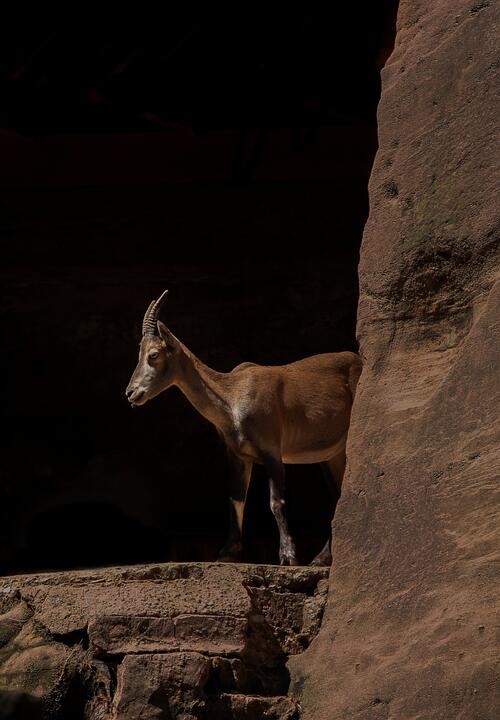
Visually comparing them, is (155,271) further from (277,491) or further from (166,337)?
(277,491)

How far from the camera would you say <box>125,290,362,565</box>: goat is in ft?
26.8

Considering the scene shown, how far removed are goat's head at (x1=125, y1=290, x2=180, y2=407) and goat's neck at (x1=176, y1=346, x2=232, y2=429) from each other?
0.09 meters

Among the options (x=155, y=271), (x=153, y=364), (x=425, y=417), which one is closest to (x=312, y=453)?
(x=153, y=364)

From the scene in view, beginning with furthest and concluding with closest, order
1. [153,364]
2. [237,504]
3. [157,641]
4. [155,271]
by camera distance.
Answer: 1. [155,271]
2. [153,364]
3. [237,504]
4. [157,641]

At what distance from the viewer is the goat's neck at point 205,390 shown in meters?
8.36

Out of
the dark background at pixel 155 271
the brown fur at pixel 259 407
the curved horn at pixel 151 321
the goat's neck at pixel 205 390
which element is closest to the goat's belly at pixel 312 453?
the brown fur at pixel 259 407

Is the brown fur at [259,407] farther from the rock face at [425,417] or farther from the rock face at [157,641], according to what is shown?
the rock face at [425,417]

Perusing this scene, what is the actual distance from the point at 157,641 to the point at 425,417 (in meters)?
1.62

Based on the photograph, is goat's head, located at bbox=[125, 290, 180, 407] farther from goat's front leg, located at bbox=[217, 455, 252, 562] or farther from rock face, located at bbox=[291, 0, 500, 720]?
rock face, located at bbox=[291, 0, 500, 720]

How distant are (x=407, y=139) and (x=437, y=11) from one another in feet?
2.23

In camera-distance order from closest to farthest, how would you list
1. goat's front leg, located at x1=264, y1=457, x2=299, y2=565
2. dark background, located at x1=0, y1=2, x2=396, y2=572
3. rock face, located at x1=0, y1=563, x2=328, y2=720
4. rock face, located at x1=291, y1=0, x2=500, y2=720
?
rock face, located at x1=291, y1=0, x2=500, y2=720 → rock face, located at x1=0, y1=563, x2=328, y2=720 → goat's front leg, located at x1=264, y1=457, x2=299, y2=565 → dark background, located at x1=0, y1=2, x2=396, y2=572

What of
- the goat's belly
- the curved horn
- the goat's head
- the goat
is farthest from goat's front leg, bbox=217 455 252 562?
the curved horn

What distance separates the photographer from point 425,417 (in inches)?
243

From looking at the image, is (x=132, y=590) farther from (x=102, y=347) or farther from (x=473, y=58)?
(x=102, y=347)
